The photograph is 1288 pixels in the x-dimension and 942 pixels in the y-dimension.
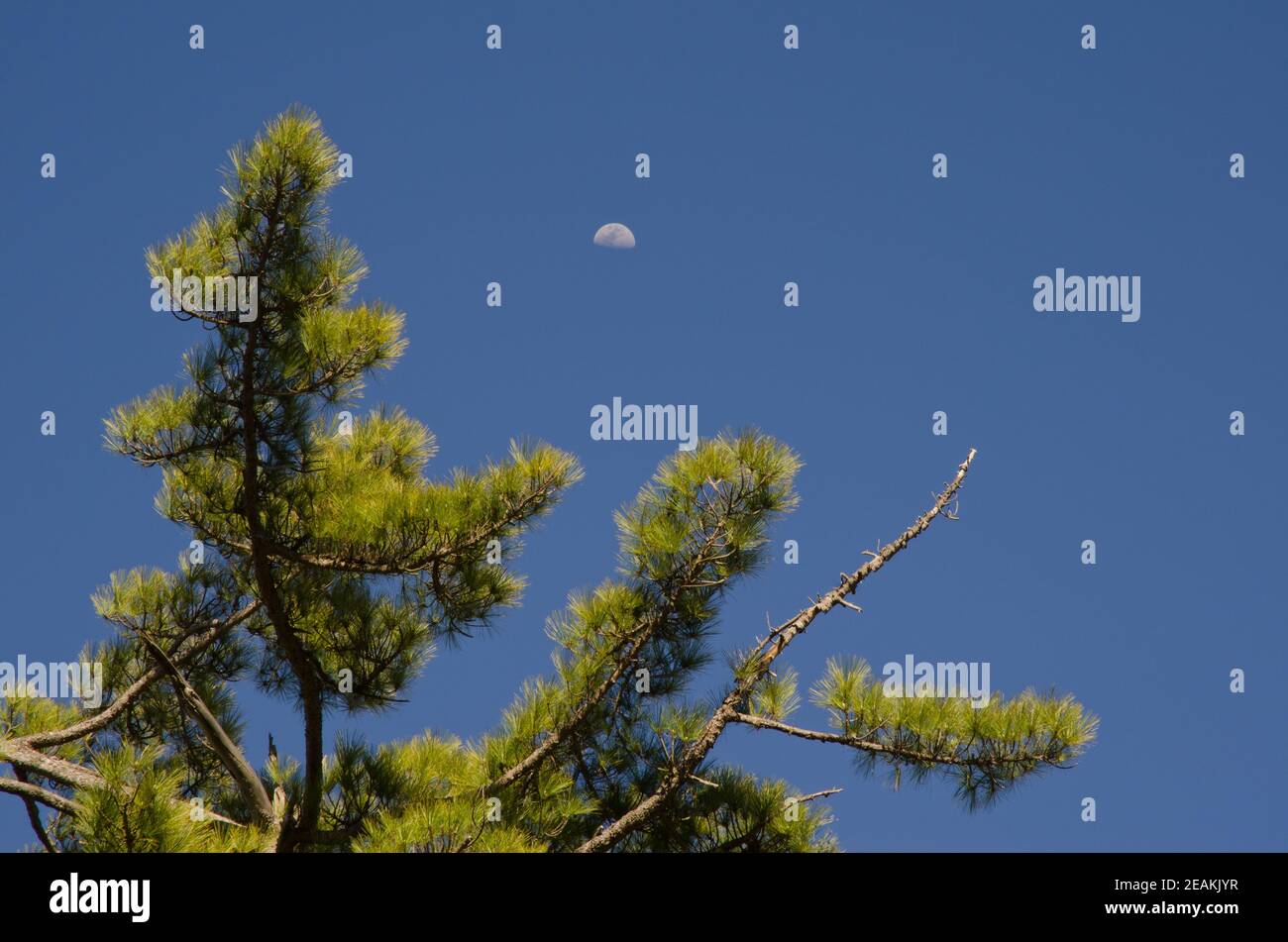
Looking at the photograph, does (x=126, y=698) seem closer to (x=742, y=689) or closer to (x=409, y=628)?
(x=409, y=628)

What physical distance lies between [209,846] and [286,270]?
187cm

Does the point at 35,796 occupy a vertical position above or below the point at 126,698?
below

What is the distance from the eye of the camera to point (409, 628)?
5.91 metres

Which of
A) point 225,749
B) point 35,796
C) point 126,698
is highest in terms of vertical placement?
point 126,698

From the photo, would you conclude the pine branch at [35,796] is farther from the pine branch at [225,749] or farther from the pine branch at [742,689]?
the pine branch at [742,689]

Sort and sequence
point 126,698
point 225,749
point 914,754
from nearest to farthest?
point 914,754 < point 225,749 < point 126,698

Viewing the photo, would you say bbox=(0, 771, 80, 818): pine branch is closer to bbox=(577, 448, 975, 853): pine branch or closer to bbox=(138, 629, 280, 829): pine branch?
bbox=(138, 629, 280, 829): pine branch

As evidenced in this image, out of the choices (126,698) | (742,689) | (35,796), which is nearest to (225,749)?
(35,796)

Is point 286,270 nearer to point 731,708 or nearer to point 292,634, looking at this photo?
point 292,634

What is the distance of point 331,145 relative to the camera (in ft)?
16.1

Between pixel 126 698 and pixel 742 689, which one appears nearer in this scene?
pixel 742 689

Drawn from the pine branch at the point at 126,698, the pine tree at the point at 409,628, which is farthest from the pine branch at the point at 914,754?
the pine branch at the point at 126,698

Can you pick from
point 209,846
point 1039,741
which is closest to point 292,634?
point 209,846

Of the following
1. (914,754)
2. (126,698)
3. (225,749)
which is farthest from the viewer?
(126,698)
